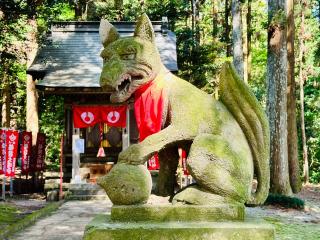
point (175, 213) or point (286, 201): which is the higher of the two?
point (175, 213)

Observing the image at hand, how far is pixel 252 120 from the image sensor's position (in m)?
3.51

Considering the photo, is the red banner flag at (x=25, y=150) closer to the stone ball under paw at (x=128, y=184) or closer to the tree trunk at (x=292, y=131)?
the tree trunk at (x=292, y=131)

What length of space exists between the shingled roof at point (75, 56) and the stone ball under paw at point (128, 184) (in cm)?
1026

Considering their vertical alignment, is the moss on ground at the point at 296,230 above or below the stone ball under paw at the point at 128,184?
below

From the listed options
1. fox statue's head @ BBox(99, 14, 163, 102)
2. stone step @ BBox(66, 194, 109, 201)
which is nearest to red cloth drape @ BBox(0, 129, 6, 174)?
stone step @ BBox(66, 194, 109, 201)

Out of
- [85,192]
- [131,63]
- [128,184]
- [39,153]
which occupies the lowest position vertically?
[85,192]

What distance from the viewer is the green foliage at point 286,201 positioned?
1070 centimetres

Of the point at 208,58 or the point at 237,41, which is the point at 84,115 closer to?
the point at 237,41

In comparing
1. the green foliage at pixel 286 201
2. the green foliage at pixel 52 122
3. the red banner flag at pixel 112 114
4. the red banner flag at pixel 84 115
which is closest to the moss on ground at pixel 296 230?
the green foliage at pixel 286 201

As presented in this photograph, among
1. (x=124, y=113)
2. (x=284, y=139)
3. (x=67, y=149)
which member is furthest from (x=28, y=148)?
(x=284, y=139)

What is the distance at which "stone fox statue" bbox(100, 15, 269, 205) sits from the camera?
128 inches

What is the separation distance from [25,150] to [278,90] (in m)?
8.65

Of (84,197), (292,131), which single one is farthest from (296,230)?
(84,197)

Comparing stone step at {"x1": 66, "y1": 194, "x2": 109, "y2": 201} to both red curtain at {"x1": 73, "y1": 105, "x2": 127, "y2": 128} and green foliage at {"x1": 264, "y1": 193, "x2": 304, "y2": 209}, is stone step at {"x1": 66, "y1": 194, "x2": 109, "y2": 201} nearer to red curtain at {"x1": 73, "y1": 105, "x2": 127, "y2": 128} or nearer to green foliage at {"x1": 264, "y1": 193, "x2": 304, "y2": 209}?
red curtain at {"x1": 73, "y1": 105, "x2": 127, "y2": 128}
